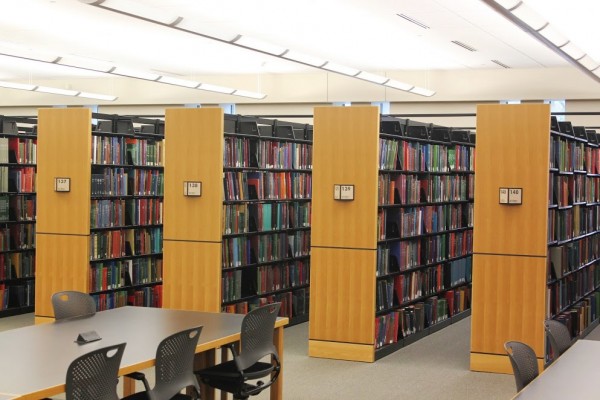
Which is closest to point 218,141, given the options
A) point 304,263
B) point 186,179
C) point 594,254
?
point 186,179

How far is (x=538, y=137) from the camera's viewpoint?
740cm

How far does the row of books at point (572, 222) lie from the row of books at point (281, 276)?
120 inches

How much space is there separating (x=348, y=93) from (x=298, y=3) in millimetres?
5898

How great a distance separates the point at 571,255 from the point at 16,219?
20.5ft

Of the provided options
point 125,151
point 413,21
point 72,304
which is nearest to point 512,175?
point 72,304


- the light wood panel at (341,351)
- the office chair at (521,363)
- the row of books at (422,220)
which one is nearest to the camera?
the office chair at (521,363)

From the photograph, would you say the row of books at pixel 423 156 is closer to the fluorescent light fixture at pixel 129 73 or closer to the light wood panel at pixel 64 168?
the light wood panel at pixel 64 168

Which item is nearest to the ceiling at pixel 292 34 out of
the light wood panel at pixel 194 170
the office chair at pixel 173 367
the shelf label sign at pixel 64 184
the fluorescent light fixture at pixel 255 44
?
the fluorescent light fixture at pixel 255 44

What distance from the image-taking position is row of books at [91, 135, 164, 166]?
29.2ft

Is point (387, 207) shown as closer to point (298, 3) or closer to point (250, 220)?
point (250, 220)

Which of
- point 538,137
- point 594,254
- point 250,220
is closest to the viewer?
point 538,137

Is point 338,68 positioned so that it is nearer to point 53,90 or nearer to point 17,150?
point 17,150

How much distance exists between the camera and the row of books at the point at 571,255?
26.1 feet

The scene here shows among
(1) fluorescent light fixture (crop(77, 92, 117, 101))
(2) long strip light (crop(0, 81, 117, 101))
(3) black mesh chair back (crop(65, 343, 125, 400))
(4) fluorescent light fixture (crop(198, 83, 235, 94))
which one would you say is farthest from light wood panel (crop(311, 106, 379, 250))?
(1) fluorescent light fixture (crop(77, 92, 117, 101))
